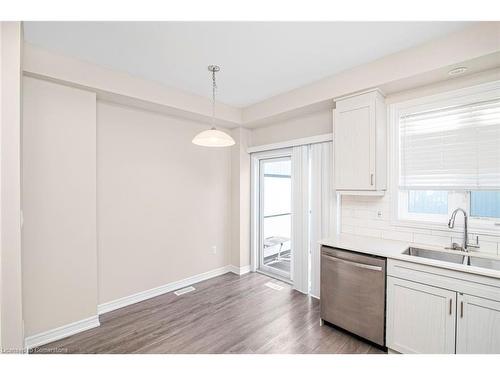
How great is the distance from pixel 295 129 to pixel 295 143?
0.25 meters

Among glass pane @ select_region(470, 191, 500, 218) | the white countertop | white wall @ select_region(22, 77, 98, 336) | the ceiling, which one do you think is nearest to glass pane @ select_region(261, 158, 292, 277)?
the white countertop

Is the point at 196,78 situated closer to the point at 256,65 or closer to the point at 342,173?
the point at 256,65

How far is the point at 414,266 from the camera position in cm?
188

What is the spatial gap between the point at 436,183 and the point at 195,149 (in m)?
3.12

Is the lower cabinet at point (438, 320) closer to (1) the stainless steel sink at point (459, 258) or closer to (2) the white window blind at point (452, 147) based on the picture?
(1) the stainless steel sink at point (459, 258)

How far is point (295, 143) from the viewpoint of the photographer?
→ 11.0 ft

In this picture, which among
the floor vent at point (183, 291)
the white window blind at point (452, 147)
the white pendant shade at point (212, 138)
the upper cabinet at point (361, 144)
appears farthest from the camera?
the floor vent at point (183, 291)

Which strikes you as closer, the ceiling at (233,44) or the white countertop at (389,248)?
the white countertop at (389,248)

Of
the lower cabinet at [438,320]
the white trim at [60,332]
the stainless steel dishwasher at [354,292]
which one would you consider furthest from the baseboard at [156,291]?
the lower cabinet at [438,320]

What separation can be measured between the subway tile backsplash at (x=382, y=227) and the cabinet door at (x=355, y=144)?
1.23ft

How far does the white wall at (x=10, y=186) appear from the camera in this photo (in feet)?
4.81

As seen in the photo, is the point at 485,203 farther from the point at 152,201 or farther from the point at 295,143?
the point at 152,201

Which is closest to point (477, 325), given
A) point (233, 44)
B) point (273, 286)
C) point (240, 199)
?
point (273, 286)
